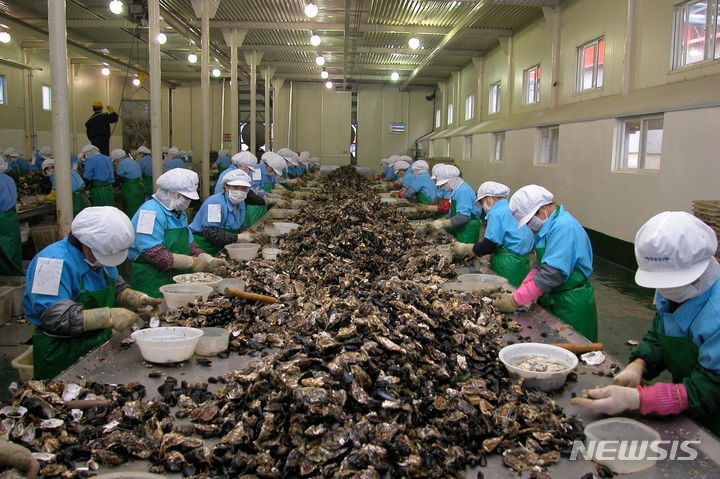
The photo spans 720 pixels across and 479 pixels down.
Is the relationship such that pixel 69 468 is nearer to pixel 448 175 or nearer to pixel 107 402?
pixel 107 402

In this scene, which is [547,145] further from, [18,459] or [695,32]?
[18,459]

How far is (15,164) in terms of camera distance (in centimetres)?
1473

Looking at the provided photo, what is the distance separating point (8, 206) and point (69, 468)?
25.6ft

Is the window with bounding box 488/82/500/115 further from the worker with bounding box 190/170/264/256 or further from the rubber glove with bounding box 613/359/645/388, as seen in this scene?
the rubber glove with bounding box 613/359/645/388

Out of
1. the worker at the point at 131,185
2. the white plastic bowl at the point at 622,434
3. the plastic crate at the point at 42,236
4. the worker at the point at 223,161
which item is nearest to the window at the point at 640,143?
the white plastic bowl at the point at 622,434

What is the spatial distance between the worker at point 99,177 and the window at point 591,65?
32.5 feet

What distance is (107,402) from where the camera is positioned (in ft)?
7.57

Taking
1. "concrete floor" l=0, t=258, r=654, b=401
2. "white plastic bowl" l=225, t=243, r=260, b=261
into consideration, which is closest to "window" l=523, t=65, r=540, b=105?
"concrete floor" l=0, t=258, r=654, b=401

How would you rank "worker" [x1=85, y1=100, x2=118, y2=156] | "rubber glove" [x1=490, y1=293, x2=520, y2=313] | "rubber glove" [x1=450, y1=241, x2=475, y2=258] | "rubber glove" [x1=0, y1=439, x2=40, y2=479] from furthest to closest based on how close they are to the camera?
"worker" [x1=85, y1=100, x2=118, y2=156] → "rubber glove" [x1=450, y1=241, x2=475, y2=258] → "rubber glove" [x1=490, y1=293, x2=520, y2=313] → "rubber glove" [x1=0, y1=439, x2=40, y2=479]

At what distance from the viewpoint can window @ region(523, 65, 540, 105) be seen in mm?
A: 14242

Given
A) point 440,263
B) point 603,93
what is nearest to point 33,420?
point 440,263

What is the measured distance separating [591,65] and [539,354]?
9857mm

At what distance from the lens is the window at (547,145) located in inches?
488

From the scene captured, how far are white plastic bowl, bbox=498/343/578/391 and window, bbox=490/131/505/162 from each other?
44.3 ft
